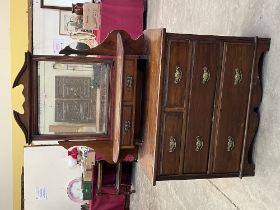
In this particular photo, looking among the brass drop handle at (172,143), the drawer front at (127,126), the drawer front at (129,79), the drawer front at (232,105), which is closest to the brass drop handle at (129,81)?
the drawer front at (129,79)

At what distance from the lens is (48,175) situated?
4.19 meters

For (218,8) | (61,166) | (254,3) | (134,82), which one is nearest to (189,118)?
(134,82)

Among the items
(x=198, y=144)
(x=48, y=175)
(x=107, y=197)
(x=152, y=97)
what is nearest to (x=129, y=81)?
(x=152, y=97)

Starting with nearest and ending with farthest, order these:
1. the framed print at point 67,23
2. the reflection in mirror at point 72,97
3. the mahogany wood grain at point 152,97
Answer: the mahogany wood grain at point 152,97 → the reflection in mirror at point 72,97 → the framed print at point 67,23

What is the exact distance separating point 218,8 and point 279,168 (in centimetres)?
126

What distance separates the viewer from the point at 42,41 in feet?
16.3

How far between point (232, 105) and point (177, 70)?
355 mm

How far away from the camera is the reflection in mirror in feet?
6.18

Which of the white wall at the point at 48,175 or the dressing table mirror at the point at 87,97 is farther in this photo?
Answer: the white wall at the point at 48,175

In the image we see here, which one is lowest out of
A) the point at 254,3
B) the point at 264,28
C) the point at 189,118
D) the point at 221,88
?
the point at 189,118

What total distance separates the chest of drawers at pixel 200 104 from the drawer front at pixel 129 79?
74mm

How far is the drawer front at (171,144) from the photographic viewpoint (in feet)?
5.52

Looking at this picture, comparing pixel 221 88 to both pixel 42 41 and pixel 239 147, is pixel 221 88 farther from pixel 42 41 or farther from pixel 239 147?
pixel 42 41

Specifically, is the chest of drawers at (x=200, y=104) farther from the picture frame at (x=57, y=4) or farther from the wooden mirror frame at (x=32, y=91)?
the picture frame at (x=57, y=4)
